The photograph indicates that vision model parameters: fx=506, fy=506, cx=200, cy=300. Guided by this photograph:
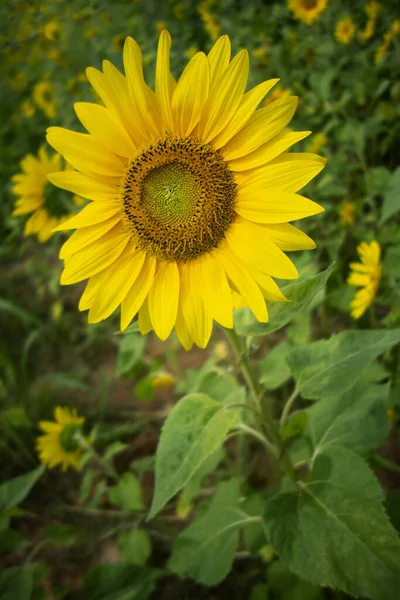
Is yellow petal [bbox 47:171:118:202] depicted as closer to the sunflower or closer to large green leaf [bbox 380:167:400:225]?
large green leaf [bbox 380:167:400:225]

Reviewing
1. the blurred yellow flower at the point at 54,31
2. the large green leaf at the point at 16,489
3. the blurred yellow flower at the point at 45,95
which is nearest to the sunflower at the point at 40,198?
the large green leaf at the point at 16,489

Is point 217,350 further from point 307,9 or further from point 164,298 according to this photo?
point 307,9

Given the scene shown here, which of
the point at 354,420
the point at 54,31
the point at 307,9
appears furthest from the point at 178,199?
the point at 54,31

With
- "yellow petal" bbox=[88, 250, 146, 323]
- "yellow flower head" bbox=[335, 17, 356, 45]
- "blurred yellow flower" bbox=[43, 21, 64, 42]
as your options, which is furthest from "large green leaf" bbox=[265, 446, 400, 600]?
"blurred yellow flower" bbox=[43, 21, 64, 42]

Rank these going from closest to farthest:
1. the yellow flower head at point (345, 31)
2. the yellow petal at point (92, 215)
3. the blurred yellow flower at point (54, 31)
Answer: the yellow petal at point (92, 215) < the yellow flower head at point (345, 31) < the blurred yellow flower at point (54, 31)

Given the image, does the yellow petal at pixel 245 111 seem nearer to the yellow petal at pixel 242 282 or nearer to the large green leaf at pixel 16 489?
the yellow petal at pixel 242 282

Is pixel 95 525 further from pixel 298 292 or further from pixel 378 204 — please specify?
pixel 378 204

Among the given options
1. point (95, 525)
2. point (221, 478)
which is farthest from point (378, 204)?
point (95, 525)
